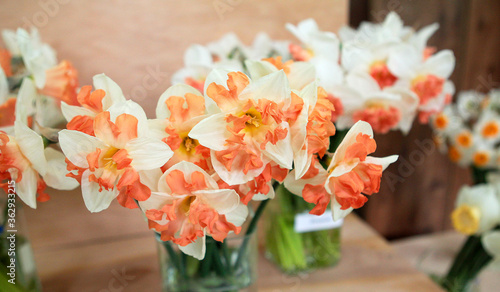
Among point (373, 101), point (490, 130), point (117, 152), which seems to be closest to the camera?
point (117, 152)

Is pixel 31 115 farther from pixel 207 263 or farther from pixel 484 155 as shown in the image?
pixel 484 155

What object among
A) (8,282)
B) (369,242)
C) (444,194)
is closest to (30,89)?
(8,282)

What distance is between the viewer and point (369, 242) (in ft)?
3.01

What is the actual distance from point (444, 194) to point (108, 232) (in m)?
1.06

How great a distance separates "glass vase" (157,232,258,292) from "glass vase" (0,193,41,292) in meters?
0.25

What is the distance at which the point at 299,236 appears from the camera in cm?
82

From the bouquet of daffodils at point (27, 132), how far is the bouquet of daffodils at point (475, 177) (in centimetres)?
79

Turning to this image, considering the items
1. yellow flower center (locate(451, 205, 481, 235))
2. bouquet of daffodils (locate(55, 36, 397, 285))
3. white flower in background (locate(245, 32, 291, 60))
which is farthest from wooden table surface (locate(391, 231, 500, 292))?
bouquet of daffodils (locate(55, 36, 397, 285))

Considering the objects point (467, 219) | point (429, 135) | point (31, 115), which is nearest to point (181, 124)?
point (31, 115)

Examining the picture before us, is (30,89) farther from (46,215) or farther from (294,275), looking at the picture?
(294,275)

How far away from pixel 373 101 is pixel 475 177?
0.52 metres

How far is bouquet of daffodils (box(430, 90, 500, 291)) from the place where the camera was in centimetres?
79

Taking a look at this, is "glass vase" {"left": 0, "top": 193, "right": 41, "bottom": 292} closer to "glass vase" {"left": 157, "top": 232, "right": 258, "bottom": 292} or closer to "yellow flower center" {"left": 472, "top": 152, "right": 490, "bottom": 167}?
"glass vase" {"left": 157, "top": 232, "right": 258, "bottom": 292}

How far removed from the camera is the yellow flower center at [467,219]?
0.79 m
